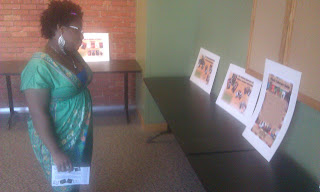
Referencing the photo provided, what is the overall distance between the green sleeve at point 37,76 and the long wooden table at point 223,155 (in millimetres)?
785

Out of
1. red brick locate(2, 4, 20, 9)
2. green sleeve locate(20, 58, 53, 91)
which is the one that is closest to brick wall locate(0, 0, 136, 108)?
red brick locate(2, 4, 20, 9)

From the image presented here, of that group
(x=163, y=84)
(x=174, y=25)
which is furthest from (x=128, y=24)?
(x=163, y=84)

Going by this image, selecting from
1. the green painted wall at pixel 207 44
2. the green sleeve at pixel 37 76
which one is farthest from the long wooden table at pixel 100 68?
the green sleeve at pixel 37 76

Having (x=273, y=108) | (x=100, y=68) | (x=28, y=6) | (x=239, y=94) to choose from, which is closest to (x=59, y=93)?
(x=273, y=108)

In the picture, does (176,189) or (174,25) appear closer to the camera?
(176,189)

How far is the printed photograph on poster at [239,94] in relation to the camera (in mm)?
1873

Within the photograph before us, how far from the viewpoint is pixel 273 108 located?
1501 millimetres

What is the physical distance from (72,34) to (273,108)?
105 centimetres

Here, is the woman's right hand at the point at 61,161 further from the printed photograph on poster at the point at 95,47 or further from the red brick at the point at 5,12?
the red brick at the point at 5,12

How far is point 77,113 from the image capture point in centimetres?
154

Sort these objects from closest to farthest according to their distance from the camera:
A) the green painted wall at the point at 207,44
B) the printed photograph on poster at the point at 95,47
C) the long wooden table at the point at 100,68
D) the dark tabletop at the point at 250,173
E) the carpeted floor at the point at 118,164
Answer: the dark tabletop at the point at 250,173 < the green painted wall at the point at 207,44 < the carpeted floor at the point at 118,164 < the long wooden table at the point at 100,68 < the printed photograph on poster at the point at 95,47

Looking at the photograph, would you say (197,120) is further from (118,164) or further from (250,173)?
(118,164)

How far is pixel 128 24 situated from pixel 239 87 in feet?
7.06

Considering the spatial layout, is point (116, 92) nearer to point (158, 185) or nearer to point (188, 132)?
point (158, 185)
